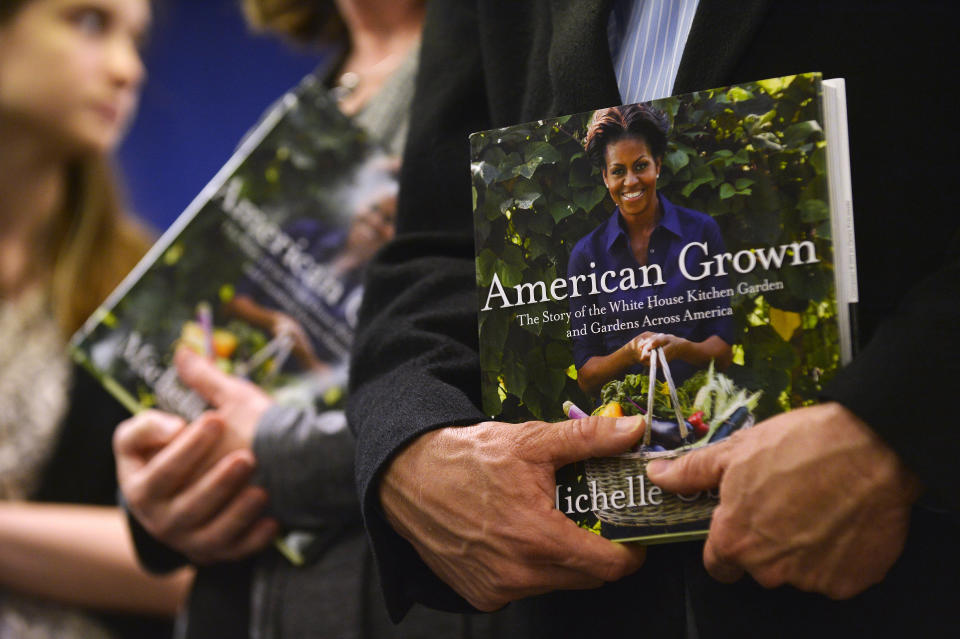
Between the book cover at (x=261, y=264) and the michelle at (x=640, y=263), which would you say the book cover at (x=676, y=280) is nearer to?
the michelle at (x=640, y=263)

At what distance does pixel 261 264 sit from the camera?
46.9 inches

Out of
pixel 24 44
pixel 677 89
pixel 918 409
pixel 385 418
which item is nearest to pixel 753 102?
pixel 677 89

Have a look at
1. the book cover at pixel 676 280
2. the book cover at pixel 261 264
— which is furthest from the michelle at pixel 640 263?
the book cover at pixel 261 264

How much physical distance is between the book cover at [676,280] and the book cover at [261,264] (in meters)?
0.52

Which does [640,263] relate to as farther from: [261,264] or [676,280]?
[261,264]

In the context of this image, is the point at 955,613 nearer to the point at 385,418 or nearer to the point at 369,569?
the point at 385,418

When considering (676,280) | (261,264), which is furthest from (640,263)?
(261,264)

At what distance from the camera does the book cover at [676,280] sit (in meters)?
0.60

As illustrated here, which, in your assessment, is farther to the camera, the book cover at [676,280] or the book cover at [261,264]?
the book cover at [261,264]

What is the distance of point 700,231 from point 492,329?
16 cm

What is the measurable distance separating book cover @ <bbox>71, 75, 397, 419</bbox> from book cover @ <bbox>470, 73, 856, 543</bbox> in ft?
1.69

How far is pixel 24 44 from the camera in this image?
80.4 inches

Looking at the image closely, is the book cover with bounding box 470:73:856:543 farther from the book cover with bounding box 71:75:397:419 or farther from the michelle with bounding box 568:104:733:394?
the book cover with bounding box 71:75:397:419

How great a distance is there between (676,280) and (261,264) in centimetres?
68
